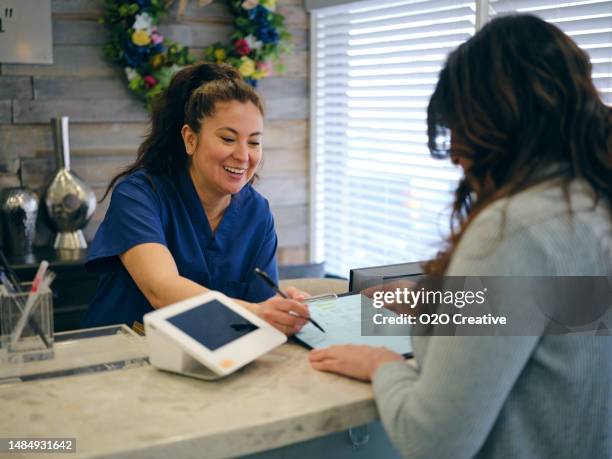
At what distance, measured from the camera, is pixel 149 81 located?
3.39m

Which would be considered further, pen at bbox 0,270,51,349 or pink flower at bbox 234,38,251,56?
pink flower at bbox 234,38,251,56

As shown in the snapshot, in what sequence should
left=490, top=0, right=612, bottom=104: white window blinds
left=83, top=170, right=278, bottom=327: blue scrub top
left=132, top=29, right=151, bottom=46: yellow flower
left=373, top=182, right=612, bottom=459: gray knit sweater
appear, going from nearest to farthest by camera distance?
left=373, top=182, right=612, bottom=459: gray knit sweater < left=83, top=170, right=278, bottom=327: blue scrub top < left=490, top=0, right=612, bottom=104: white window blinds < left=132, top=29, right=151, bottom=46: yellow flower

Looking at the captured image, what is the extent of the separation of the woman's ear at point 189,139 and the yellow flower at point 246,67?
154 cm

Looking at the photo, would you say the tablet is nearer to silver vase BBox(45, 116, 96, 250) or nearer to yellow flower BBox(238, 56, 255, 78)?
silver vase BBox(45, 116, 96, 250)

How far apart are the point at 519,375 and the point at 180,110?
1330 millimetres

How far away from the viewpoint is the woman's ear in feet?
6.86

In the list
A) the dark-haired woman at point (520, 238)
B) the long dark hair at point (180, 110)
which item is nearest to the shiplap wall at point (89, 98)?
the long dark hair at point (180, 110)

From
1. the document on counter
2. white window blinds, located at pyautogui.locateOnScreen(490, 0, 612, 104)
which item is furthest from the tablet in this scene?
white window blinds, located at pyautogui.locateOnScreen(490, 0, 612, 104)

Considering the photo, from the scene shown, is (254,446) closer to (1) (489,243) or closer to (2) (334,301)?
(1) (489,243)

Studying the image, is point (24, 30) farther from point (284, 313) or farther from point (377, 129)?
point (284, 313)

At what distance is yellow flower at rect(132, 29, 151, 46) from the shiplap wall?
186 mm

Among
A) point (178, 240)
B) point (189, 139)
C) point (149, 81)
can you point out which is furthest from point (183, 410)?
point (149, 81)

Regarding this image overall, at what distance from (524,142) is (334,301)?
767 mm

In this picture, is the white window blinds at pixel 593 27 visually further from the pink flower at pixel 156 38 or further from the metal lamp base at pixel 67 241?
the metal lamp base at pixel 67 241
